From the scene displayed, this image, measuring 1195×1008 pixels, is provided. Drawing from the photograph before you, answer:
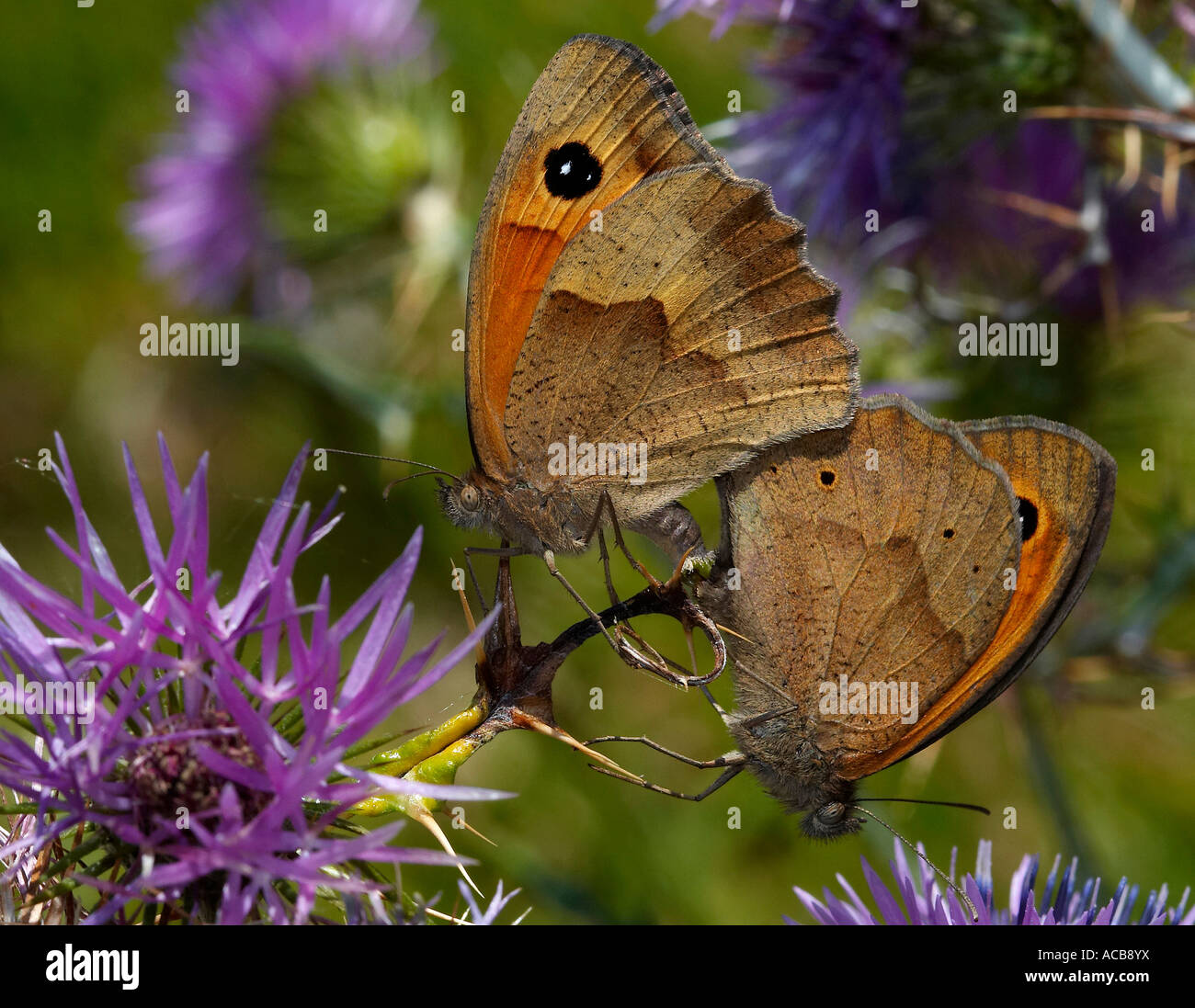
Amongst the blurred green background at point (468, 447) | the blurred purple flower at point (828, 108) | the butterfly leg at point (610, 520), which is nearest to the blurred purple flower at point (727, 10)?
the blurred purple flower at point (828, 108)

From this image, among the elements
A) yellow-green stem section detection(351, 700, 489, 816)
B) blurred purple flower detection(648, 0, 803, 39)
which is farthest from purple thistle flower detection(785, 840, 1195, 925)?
blurred purple flower detection(648, 0, 803, 39)

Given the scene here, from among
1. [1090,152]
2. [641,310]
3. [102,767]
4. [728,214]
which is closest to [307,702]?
[102,767]

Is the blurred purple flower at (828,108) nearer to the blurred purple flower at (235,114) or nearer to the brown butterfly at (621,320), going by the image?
the brown butterfly at (621,320)

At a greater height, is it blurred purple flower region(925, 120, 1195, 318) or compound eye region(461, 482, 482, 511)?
blurred purple flower region(925, 120, 1195, 318)

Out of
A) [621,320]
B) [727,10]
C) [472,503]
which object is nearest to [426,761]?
[472,503]

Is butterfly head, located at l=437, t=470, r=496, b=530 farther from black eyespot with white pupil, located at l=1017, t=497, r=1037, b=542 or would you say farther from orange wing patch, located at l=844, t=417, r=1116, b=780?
black eyespot with white pupil, located at l=1017, t=497, r=1037, b=542

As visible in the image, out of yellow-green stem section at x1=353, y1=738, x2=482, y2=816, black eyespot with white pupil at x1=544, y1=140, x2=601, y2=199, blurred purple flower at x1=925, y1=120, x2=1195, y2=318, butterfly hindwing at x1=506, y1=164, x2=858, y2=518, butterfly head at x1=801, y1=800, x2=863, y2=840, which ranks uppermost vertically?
blurred purple flower at x1=925, y1=120, x2=1195, y2=318

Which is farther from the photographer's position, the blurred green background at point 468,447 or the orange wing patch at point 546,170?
the blurred green background at point 468,447
